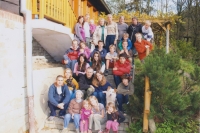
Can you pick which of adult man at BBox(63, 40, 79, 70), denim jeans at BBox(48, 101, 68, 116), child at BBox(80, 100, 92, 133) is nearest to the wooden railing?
adult man at BBox(63, 40, 79, 70)

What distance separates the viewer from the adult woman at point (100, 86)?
6016 millimetres

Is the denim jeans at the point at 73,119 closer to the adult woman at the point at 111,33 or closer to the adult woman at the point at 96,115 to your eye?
the adult woman at the point at 96,115

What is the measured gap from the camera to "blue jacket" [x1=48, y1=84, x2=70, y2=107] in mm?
5688

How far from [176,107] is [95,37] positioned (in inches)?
154

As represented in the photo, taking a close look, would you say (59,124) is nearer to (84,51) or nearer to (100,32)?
(84,51)

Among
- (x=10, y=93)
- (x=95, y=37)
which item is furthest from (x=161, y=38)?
(x=10, y=93)

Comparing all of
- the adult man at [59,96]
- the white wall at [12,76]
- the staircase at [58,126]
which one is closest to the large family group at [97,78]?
the adult man at [59,96]

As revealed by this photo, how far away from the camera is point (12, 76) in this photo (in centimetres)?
473

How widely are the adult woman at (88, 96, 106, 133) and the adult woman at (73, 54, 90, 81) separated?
1373 millimetres

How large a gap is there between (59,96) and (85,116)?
2.47 feet

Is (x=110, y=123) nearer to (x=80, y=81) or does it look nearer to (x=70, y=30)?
(x=80, y=81)

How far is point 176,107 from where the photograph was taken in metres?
4.88

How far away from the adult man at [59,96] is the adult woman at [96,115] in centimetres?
60

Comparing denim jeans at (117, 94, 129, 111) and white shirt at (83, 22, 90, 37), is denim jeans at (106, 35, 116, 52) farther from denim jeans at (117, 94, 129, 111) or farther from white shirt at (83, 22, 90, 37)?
denim jeans at (117, 94, 129, 111)
